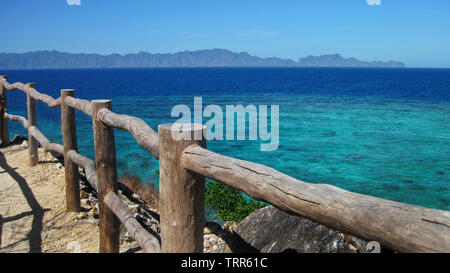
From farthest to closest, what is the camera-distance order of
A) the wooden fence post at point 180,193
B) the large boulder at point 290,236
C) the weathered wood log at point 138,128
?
the large boulder at point 290,236
the weathered wood log at point 138,128
the wooden fence post at point 180,193

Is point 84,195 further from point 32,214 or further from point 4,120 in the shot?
point 4,120

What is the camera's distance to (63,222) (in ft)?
17.5

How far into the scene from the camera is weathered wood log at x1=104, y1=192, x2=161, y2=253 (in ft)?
9.89

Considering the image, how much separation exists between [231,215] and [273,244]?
3216mm

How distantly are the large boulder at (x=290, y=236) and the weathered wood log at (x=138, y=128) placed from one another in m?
1.94

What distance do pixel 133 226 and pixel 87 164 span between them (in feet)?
5.95

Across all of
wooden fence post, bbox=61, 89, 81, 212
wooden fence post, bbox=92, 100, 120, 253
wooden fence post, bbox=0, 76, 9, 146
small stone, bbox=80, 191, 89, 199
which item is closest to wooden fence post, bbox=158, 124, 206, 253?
wooden fence post, bbox=92, 100, 120, 253

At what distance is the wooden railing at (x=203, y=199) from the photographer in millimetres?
1362

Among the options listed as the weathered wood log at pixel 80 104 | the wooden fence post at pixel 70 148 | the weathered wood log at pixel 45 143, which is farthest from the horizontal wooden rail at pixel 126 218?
the weathered wood log at pixel 45 143

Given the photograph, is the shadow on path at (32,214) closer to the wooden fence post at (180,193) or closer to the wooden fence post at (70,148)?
the wooden fence post at (70,148)

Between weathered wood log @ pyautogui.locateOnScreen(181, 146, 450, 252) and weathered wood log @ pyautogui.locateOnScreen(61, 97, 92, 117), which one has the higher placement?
weathered wood log @ pyautogui.locateOnScreen(61, 97, 92, 117)

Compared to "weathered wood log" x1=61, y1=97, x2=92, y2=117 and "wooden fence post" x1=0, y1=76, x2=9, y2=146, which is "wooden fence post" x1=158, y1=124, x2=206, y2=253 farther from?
"wooden fence post" x1=0, y1=76, x2=9, y2=146
